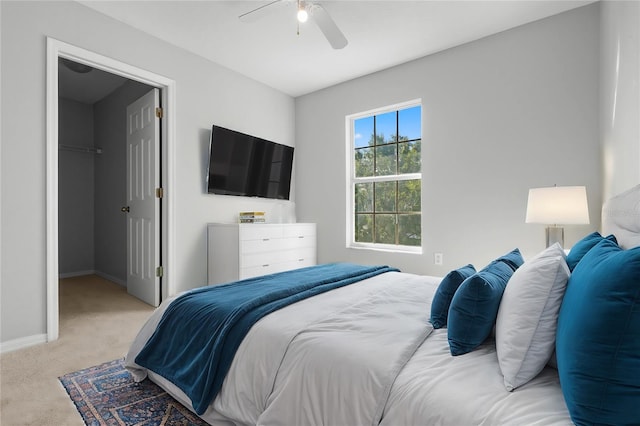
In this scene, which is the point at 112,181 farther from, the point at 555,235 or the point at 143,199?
the point at 555,235

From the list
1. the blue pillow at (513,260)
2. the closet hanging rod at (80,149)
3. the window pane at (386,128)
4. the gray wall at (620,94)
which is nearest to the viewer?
the blue pillow at (513,260)

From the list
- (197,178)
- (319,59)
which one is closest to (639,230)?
(319,59)

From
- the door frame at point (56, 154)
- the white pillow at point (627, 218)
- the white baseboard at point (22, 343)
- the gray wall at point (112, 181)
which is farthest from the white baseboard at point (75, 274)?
the white pillow at point (627, 218)

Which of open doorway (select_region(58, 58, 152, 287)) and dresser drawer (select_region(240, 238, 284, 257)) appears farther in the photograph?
open doorway (select_region(58, 58, 152, 287))

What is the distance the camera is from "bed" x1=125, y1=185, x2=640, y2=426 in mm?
710

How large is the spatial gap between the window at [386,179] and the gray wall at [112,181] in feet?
8.91

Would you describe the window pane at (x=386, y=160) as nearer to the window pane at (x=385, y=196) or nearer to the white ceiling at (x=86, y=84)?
the window pane at (x=385, y=196)

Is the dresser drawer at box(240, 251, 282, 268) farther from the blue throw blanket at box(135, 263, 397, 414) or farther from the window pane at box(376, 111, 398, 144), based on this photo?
the window pane at box(376, 111, 398, 144)

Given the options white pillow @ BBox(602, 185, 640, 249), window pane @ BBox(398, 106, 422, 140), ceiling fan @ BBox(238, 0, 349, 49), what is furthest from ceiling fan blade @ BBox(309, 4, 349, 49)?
white pillow @ BBox(602, 185, 640, 249)

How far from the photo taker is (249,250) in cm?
352

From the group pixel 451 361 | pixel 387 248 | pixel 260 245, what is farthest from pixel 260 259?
pixel 451 361

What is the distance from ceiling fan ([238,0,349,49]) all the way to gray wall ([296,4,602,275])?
1.44 metres

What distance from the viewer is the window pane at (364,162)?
4184 millimetres

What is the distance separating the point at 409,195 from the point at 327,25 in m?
2.03
